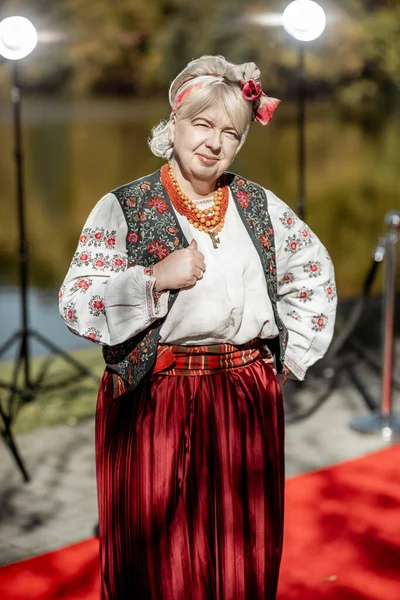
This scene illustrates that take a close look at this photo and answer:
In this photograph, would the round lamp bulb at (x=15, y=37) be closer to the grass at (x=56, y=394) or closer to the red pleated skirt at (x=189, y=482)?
the red pleated skirt at (x=189, y=482)

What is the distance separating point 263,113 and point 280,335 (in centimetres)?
55

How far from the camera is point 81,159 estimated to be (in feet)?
69.9

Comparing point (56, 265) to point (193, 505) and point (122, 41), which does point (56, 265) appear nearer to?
point (193, 505)

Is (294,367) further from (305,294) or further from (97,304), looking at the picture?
(97,304)

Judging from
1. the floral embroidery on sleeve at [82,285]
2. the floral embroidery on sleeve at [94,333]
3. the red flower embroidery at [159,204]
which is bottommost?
the floral embroidery on sleeve at [94,333]

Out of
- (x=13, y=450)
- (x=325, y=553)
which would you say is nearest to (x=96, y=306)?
(x=325, y=553)

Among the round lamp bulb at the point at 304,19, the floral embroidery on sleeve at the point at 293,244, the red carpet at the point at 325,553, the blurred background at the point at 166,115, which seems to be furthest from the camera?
the blurred background at the point at 166,115

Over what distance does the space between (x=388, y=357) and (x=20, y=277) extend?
1871mm

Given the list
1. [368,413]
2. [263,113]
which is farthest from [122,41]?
[263,113]

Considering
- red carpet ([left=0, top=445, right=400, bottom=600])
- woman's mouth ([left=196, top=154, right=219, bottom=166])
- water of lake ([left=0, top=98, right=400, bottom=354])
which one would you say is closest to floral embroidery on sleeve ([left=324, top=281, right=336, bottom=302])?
woman's mouth ([left=196, top=154, right=219, bottom=166])

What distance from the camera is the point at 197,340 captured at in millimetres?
2166

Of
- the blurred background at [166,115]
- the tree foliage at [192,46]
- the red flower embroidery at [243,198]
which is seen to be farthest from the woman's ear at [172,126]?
the tree foliage at [192,46]

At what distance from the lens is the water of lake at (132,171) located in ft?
34.0

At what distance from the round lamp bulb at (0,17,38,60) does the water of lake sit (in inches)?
158
